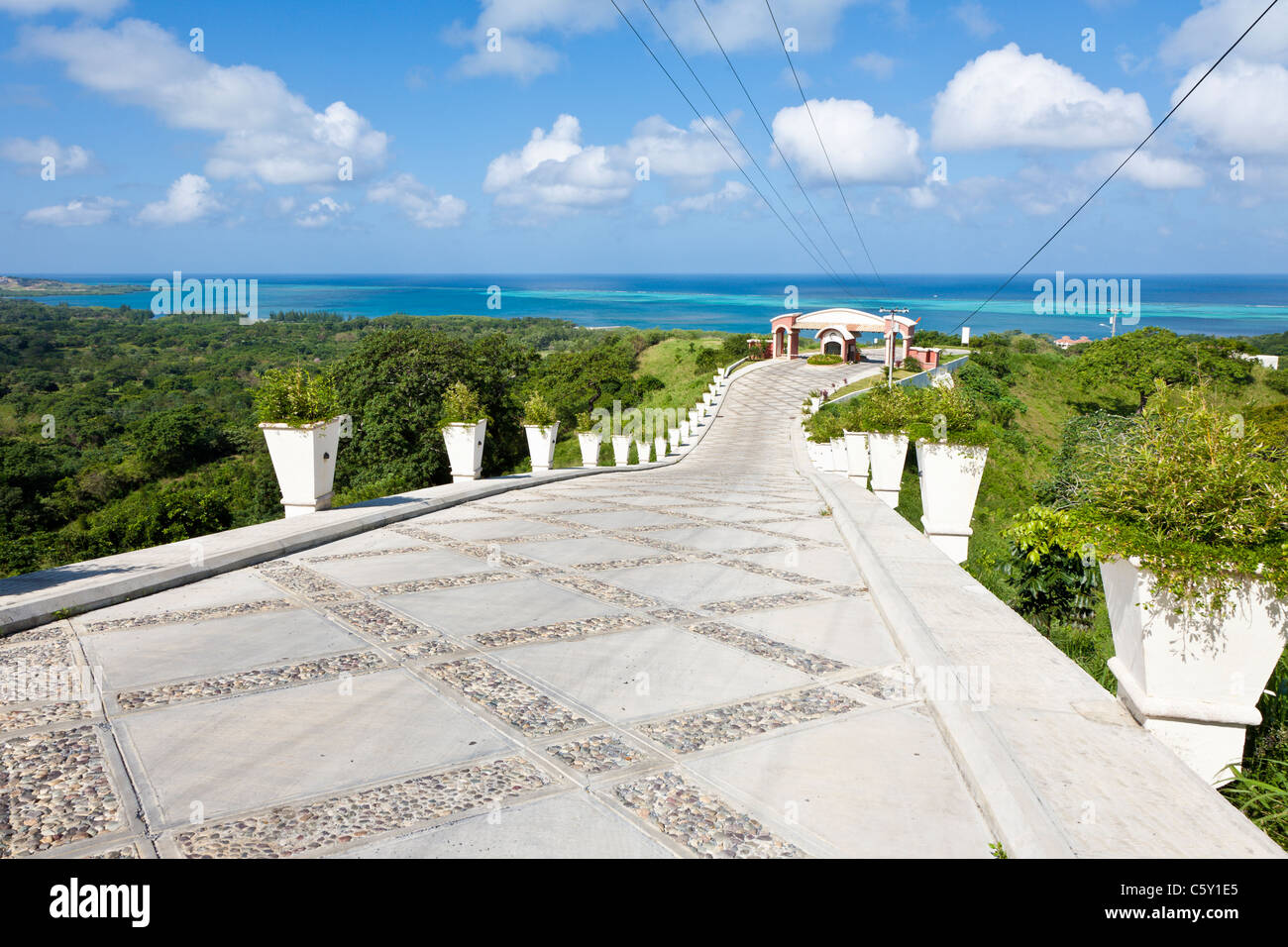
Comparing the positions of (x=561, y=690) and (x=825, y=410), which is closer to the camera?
(x=561, y=690)

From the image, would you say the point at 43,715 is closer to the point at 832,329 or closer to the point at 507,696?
the point at 507,696

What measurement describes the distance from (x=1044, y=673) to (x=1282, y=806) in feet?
3.02

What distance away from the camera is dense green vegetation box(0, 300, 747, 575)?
14.7m

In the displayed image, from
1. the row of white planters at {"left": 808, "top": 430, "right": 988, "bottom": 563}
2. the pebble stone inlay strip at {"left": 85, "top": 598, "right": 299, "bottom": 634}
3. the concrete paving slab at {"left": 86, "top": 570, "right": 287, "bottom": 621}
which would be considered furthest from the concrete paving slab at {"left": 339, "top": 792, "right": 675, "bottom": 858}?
the row of white planters at {"left": 808, "top": 430, "right": 988, "bottom": 563}

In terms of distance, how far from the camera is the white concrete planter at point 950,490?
705 centimetres

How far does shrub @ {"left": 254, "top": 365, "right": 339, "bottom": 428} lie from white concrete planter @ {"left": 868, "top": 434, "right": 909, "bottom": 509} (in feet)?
20.9

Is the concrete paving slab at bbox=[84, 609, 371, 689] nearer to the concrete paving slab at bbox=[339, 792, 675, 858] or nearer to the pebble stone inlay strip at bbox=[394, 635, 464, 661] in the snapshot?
the pebble stone inlay strip at bbox=[394, 635, 464, 661]

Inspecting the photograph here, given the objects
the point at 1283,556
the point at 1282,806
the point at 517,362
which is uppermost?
the point at 517,362

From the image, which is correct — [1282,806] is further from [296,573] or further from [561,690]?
[296,573]

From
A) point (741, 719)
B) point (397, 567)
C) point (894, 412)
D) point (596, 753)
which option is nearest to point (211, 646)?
point (397, 567)

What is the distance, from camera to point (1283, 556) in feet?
9.12

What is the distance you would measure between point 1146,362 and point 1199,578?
149 ft

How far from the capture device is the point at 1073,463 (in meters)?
7.95
